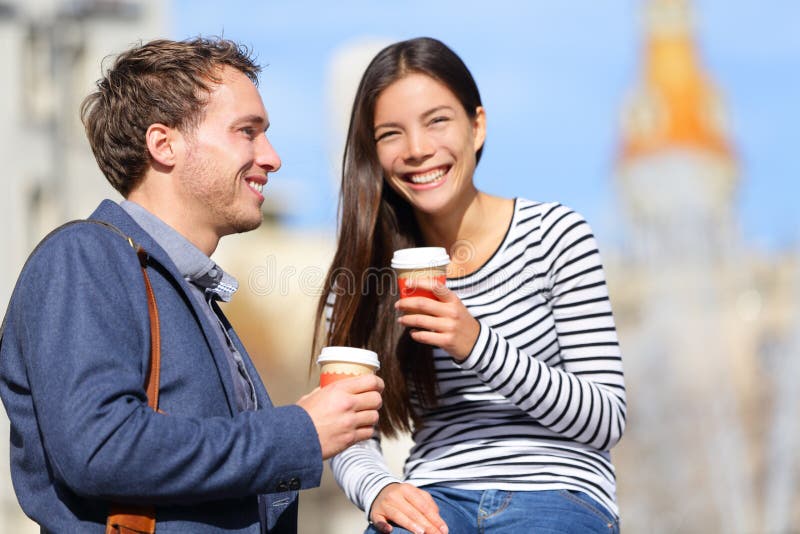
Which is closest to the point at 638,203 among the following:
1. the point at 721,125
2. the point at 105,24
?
the point at 721,125

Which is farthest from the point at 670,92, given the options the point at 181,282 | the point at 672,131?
the point at 181,282

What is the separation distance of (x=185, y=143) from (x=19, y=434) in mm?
729

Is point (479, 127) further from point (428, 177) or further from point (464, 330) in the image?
point (464, 330)

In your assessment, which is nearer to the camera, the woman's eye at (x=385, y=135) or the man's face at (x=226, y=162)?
the man's face at (x=226, y=162)

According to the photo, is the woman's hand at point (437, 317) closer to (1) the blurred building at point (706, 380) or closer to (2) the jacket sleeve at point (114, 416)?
(2) the jacket sleeve at point (114, 416)

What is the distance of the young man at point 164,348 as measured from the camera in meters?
2.20

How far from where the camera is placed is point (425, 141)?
3.23m

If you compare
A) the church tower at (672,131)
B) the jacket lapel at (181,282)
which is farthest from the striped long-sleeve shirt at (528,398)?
the church tower at (672,131)

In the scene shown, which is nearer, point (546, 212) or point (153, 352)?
point (153, 352)

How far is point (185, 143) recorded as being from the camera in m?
2.62

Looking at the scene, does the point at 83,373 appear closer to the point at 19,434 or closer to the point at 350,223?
the point at 19,434

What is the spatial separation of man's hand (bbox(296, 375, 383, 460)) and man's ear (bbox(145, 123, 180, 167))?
2.05ft

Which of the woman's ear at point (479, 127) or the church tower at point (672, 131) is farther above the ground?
the church tower at point (672, 131)

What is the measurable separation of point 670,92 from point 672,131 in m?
2.95
